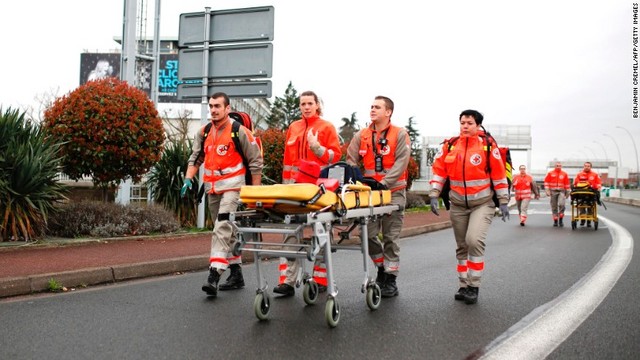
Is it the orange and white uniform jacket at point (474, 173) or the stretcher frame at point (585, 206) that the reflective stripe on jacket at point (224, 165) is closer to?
the orange and white uniform jacket at point (474, 173)

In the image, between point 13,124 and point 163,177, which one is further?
point 163,177

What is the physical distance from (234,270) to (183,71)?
7180 mm

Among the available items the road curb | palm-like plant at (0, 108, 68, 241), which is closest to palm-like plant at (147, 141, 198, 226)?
palm-like plant at (0, 108, 68, 241)

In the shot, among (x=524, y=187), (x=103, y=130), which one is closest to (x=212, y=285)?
(x=103, y=130)

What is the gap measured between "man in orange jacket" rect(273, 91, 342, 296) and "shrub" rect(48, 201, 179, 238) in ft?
Answer: 16.7

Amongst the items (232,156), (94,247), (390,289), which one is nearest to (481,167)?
(390,289)

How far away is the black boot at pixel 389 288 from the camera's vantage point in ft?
20.4

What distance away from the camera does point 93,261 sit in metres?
7.57

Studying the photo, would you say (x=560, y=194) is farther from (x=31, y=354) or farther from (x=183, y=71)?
(x=31, y=354)

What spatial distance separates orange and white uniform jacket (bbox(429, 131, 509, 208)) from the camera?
20.5 ft

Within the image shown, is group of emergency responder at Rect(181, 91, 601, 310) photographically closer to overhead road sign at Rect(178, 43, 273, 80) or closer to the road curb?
the road curb

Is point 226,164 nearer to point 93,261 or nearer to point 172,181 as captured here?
point 93,261

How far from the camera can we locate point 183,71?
12.8 metres

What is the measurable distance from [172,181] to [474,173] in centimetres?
790
